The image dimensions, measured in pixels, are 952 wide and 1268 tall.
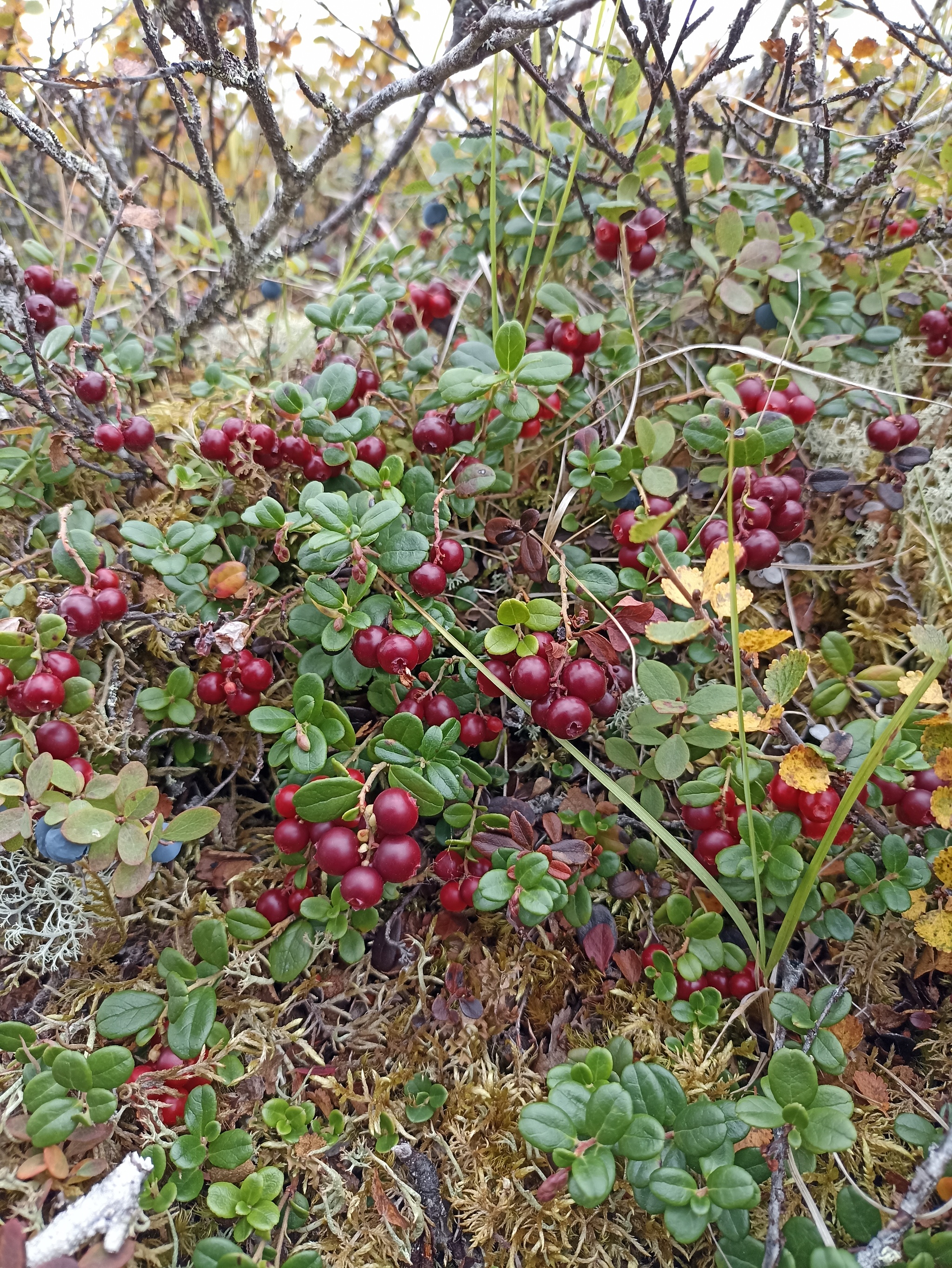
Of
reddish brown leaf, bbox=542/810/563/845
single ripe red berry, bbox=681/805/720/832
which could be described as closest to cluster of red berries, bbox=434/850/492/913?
reddish brown leaf, bbox=542/810/563/845

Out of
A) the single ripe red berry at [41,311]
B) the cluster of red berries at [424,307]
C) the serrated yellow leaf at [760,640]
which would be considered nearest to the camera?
the serrated yellow leaf at [760,640]

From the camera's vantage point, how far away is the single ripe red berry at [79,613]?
173 centimetres

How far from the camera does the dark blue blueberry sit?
9.23 feet

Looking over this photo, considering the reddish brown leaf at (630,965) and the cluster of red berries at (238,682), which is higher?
the cluster of red berries at (238,682)

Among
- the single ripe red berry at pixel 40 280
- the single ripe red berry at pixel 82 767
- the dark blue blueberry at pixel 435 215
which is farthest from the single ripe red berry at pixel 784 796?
the single ripe red berry at pixel 40 280

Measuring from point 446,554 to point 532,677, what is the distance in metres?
0.40

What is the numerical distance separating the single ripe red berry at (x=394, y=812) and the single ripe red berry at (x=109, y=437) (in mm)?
1239

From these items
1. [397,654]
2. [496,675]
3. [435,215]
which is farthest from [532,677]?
[435,215]

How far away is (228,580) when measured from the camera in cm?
191

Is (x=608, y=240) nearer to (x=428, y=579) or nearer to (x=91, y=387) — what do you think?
(x=428, y=579)

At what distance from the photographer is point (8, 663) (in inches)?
66.7

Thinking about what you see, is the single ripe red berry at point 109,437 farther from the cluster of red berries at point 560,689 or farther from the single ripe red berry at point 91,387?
the cluster of red berries at point 560,689

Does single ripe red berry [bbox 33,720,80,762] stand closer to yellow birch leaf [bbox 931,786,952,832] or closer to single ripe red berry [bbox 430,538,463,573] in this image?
single ripe red berry [bbox 430,538,463,573]

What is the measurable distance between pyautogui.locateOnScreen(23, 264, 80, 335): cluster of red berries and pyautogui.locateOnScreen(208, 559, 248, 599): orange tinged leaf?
3.35 ft
